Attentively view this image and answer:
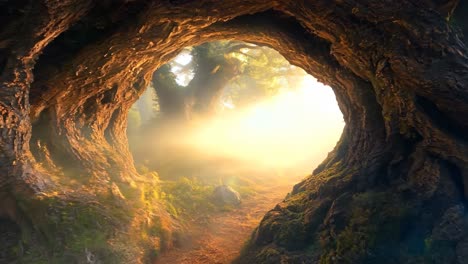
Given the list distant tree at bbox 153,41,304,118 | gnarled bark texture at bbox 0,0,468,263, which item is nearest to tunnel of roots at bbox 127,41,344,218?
distant tree at bbox 153,41,304,118

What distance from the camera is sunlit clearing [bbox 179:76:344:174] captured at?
72.6ft

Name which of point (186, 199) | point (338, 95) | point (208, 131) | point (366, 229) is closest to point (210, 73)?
point (208, 131)

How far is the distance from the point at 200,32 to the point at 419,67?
5.67 meters

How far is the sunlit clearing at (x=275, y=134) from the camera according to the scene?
2212 cm

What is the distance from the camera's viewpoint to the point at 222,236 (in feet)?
33.0

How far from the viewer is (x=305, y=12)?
666cm

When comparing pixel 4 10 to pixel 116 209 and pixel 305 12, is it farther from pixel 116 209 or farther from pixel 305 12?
pixel 305 12

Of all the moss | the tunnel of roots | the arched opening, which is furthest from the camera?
the tunnel of roots

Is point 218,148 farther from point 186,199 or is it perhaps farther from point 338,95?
point 338,95

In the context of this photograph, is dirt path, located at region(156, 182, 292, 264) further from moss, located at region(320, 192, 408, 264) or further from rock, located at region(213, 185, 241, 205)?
moss, located at region(320, 192, 408, 264)

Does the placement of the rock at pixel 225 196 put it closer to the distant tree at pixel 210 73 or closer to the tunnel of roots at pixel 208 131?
the tunnel of roots at pixel 208 131

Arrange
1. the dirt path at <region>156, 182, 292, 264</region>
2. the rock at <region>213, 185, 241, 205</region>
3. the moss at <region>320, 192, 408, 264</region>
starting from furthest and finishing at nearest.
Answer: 1. the rock at <region>213, 185, 241, 205</region>
2. the dirt path at <region>156, 182, 292, 264</region>
3. the moss at <region>320, 192, 408, 264</region>

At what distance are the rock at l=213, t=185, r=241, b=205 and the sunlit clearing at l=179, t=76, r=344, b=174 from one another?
601cm

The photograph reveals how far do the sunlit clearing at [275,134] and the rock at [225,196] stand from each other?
601 centimetres
